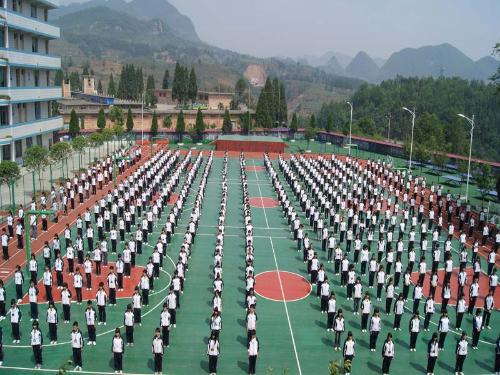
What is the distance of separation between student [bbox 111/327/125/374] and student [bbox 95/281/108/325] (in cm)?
235

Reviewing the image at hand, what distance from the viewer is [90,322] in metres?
13.9

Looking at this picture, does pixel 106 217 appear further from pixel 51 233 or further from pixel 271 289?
pixel 271 289

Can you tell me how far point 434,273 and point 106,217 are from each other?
15173 mm

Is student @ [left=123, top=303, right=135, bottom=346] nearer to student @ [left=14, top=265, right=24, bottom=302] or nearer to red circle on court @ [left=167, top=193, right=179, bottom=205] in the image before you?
student @ [left=14, top=265, right=24, bottom=302]

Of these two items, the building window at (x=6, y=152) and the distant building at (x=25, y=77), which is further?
the building window at (x=6, y=152)

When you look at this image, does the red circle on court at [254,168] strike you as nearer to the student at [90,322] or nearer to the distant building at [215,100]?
the student at [90,322]

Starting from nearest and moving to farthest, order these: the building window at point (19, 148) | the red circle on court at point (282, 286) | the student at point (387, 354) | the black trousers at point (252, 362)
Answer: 1. the black trousers at point (252, 362)
2. the student at point (387, 354)
3. the red circle on court at point (282, 286)
4. the building window at point (19, 148)

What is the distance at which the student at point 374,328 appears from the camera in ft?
46.3

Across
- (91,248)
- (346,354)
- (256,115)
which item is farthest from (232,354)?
(256,115)

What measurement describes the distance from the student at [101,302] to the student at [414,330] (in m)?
8.96

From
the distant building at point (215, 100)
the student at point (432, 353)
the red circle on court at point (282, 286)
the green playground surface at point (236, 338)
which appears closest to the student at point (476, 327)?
the green playground surface at point (236, 338)

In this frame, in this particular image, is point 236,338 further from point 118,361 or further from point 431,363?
point 431,363

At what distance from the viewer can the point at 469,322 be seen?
1670 centimetres

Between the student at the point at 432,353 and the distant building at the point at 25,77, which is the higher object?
the distant building at the point at 25,77
